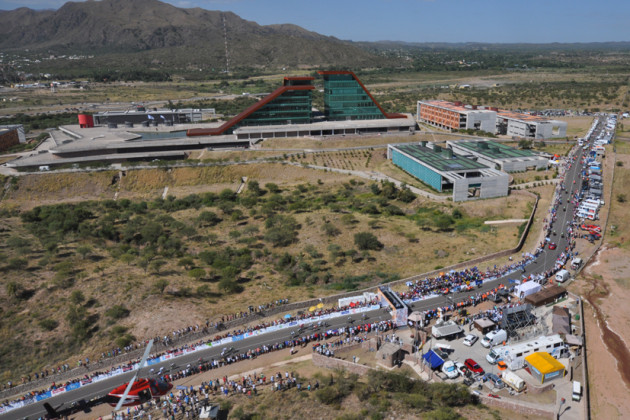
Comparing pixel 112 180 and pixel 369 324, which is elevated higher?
pixel 112 180

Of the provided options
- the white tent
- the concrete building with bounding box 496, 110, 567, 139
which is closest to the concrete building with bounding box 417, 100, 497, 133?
the concrete building with bounding box 496, 110, 567, 139

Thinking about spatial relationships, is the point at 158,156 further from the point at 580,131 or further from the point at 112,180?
the point at 580,131

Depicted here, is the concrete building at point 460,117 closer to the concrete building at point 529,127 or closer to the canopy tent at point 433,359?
the concrete building at point 529,127

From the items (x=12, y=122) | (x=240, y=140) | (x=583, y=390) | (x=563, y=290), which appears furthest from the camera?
(x=12, y=122)

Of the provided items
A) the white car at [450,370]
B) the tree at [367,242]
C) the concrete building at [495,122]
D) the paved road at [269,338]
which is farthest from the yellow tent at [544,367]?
the concrete building at [495,122]

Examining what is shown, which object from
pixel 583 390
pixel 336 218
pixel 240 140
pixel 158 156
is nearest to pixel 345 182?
pixel 336 218

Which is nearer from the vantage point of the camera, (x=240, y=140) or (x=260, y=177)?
(x=260, y=177)

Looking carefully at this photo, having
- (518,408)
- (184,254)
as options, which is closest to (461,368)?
(518,408)
